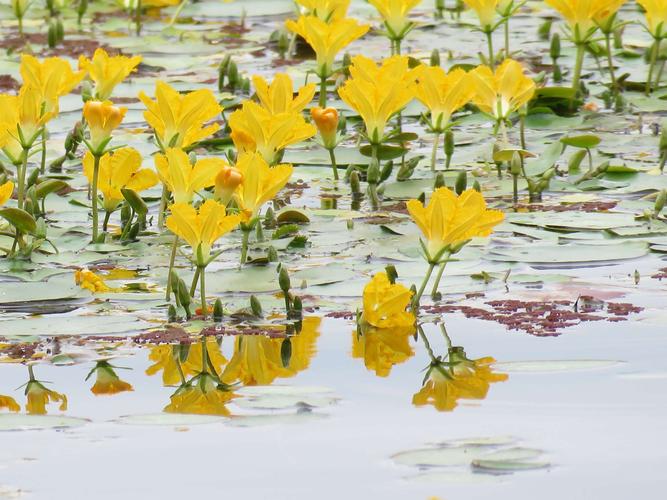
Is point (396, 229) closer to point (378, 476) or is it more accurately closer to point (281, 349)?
point (281, 349)

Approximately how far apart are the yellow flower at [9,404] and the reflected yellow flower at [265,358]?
0.43 meters

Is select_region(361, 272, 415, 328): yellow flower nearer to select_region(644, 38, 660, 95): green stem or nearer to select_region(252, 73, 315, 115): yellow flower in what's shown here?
select_region(252, 73, 315, 115): yellow flower

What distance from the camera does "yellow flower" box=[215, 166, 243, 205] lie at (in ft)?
11.7

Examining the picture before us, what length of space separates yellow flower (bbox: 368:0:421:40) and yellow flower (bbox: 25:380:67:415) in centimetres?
295

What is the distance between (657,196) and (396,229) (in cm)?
81

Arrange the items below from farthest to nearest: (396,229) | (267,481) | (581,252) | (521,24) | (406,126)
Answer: (521,24)
(406,126)
(396,229)
(581,252)
(267,481)

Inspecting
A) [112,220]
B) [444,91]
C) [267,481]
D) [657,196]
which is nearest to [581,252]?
[657,196]

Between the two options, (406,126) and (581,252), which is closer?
(581,252)

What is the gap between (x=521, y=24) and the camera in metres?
8.15

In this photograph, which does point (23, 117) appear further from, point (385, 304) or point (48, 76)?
point (385, 304)

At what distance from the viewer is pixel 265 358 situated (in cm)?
328

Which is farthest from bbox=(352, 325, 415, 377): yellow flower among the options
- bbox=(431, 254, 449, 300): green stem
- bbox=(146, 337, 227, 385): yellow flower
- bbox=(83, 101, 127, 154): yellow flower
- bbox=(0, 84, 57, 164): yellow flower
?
bbox=(0, 84, 57, 164): yellow flower

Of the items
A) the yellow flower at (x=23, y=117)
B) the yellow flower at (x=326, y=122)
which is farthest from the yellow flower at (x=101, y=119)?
the yellow flower at (x=326, y=122)

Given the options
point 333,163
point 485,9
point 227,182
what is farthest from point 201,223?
point 485,9
